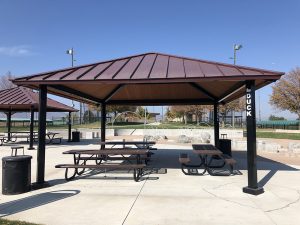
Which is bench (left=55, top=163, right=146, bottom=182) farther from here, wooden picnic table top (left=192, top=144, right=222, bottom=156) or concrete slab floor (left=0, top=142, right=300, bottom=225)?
wooden picnic table top (left=192, top=144, right=222, bottom=156)

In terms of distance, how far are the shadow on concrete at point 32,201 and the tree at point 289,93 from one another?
41237 mm

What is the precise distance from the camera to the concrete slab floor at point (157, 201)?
5.25 metres

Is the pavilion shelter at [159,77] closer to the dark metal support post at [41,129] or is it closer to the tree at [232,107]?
the dark metal support post at [41,129]

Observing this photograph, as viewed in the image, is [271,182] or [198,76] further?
[271,182]

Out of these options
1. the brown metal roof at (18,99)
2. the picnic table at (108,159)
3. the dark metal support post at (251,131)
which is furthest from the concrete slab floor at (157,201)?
the brown metal roof at (18,99)

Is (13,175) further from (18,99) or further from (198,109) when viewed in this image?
(198,109)

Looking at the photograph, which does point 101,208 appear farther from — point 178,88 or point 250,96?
point 178,88

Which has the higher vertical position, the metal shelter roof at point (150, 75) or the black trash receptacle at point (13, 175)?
the metal shelter roof at point (150, 75)

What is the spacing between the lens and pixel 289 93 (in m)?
43.1

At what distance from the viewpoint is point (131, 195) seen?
676 cm

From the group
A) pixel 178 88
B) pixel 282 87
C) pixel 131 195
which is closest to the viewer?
pixel 131 195

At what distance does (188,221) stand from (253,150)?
291 cm

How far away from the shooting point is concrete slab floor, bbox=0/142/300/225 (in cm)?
525

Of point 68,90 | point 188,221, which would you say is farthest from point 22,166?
point 188,221
